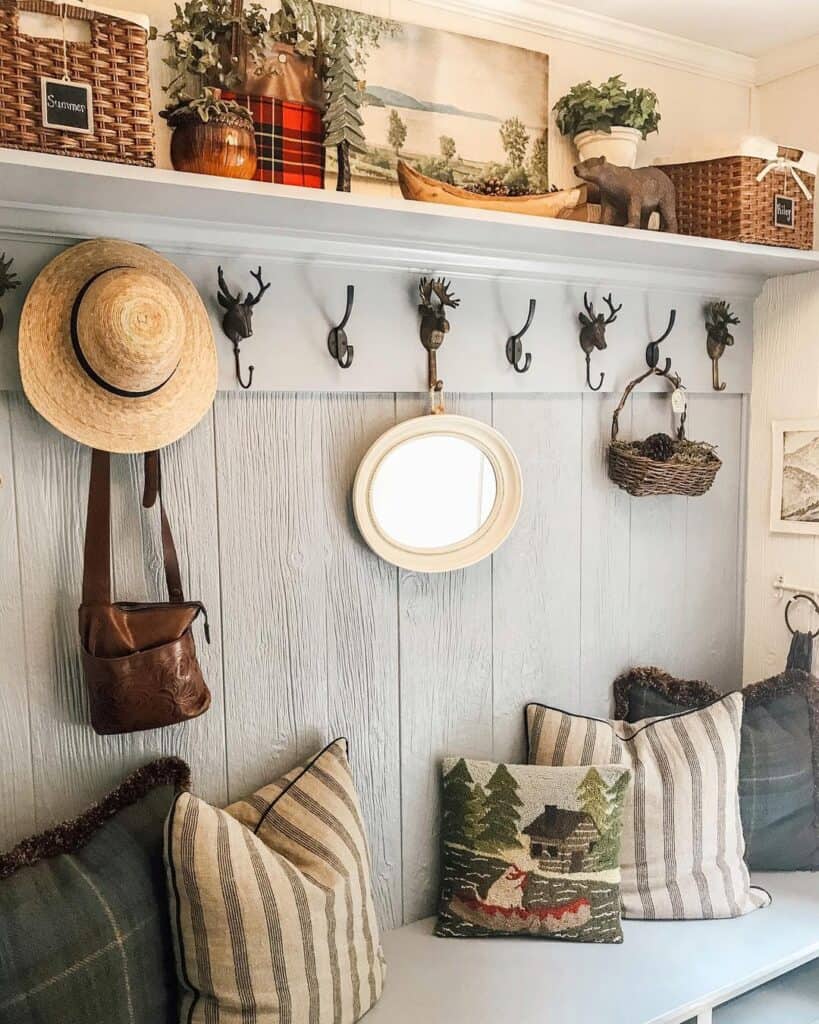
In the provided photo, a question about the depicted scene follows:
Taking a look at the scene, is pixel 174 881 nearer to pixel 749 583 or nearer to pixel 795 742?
pixel 795 742

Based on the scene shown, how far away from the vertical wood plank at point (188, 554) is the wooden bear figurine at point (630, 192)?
2.82 feet

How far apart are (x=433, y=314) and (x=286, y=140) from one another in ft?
1.45

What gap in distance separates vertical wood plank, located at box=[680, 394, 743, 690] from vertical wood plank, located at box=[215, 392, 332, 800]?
0.96 metres

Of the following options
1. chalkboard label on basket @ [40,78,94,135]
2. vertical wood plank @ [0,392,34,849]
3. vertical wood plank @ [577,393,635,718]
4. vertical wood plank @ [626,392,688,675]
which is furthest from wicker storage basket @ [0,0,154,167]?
vertical wood plank @ [626,392,688,675]

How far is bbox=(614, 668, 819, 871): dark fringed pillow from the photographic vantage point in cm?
193

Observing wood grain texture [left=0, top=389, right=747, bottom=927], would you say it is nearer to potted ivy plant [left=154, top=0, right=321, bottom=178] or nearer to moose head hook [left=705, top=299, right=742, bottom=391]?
moose head hook [left=705, top=299, right=742, bottom=391]

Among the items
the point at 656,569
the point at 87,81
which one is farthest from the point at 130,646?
the point at 656,569

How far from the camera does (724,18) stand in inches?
73.0

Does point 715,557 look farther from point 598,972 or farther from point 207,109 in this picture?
point 207,109

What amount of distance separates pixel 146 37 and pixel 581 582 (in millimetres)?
1324

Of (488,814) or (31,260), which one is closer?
(31,260)

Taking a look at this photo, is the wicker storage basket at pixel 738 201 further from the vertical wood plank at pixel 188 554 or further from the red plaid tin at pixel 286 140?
the vertical wood plank at pixel 188 554

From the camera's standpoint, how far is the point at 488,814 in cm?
174

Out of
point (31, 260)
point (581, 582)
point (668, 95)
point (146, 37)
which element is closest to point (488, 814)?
point (581, 582)
